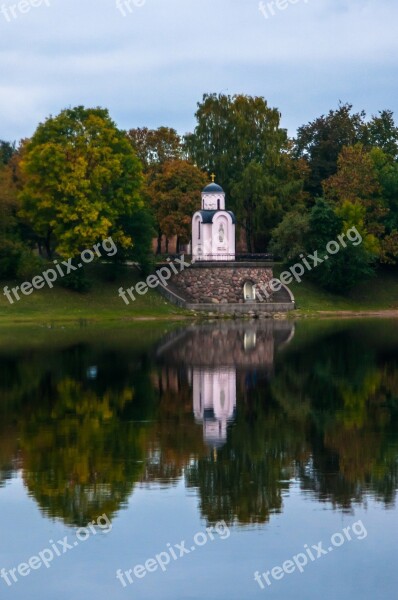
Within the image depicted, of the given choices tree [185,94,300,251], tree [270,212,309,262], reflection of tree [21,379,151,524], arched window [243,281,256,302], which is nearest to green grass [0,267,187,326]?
arched window [243,281,256,302]

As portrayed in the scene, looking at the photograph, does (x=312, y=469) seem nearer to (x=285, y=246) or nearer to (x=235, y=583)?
(x=235, y=583)

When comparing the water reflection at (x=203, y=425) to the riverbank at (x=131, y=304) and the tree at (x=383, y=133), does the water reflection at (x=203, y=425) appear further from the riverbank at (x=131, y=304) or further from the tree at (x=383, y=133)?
the tree at (x=383, y=133)

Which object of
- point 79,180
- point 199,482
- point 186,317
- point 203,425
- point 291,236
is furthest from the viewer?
point 291,236

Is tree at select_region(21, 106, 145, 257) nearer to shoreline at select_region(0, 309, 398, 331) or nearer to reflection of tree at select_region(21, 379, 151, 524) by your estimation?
shoreline at select_region(0, 309, 398, 331)

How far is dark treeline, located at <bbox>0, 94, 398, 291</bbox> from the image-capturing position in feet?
255

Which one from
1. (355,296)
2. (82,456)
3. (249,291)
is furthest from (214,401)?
(355,296)

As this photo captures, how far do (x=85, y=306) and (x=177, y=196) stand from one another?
660 inches

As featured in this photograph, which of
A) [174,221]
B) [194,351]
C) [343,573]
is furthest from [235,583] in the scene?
[174,221]

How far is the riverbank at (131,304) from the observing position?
72.1 metres

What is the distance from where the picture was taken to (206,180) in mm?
90750

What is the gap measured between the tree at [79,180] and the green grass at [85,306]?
3.12 m

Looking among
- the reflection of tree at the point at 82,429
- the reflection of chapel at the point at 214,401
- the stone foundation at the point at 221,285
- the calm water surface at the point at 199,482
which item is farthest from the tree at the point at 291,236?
the reflection of chapel at the point at 214,401

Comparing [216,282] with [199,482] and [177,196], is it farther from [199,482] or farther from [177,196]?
[199,482]

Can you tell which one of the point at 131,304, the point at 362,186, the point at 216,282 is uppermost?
the point at 362,186
